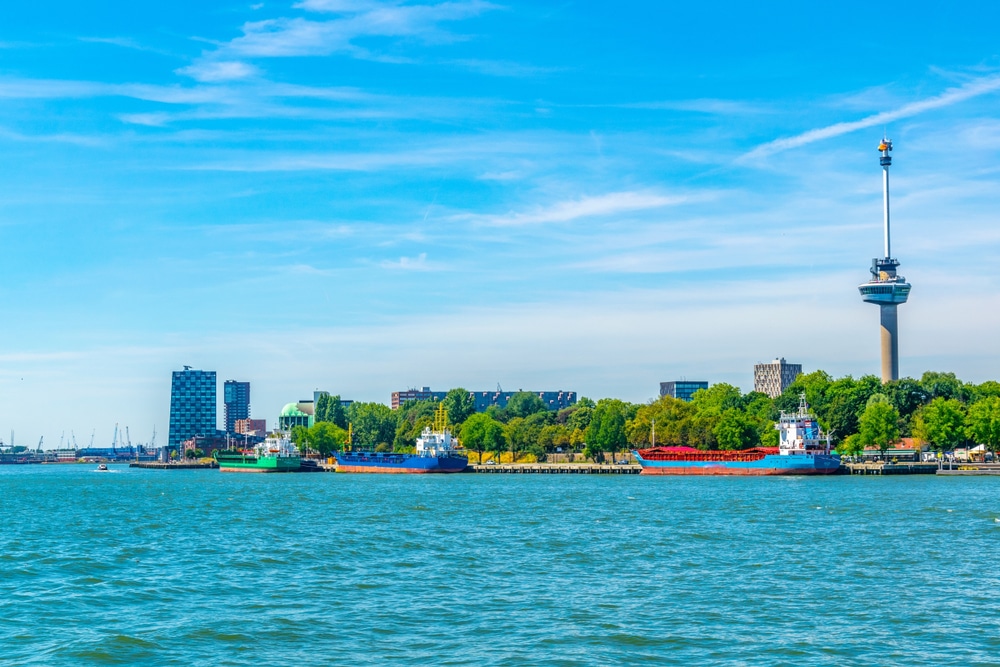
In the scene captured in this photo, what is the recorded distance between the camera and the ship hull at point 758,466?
147m

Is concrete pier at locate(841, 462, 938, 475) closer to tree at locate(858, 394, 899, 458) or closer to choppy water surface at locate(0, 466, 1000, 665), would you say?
tree at locate(858, 394, 899, 458)

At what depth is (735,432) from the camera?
7057 inches

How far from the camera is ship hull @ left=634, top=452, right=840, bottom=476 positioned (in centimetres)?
14738

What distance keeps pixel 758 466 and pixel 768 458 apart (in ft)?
6.70

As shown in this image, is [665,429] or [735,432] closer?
[735,432]

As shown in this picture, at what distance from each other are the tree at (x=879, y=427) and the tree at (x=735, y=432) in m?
16.8

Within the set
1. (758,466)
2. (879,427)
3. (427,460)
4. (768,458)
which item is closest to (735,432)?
(879,427)

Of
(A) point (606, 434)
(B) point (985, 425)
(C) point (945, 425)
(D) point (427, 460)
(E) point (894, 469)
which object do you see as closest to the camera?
(E) point (894, 469)

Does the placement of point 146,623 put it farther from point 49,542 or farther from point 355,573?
point 49,542

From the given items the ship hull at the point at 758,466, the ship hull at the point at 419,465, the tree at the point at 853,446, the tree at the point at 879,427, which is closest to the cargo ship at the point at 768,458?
the ship hull at the point at 758,466

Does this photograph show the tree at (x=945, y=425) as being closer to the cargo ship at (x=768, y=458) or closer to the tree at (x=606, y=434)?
the cargo ship at (x=768, y=458)

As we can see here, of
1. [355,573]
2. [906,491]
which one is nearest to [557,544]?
[355,573]

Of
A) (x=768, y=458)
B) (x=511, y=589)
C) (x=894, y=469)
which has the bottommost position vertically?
(x=894, y=469)

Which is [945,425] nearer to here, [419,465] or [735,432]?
[735,432]
